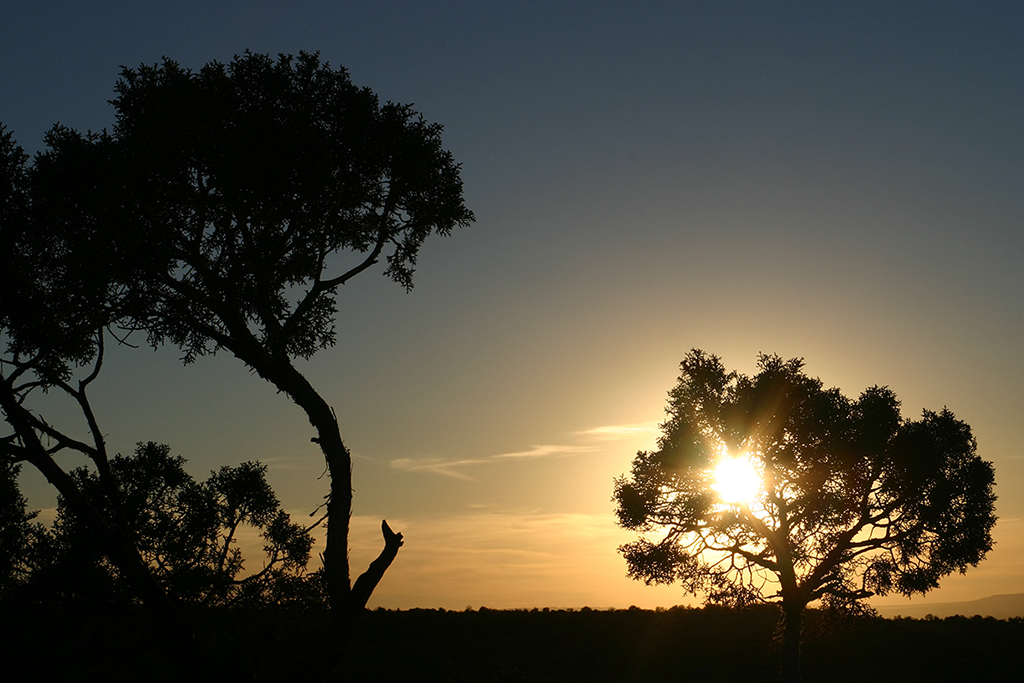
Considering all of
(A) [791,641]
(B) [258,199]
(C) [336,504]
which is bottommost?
(A) [791,641]

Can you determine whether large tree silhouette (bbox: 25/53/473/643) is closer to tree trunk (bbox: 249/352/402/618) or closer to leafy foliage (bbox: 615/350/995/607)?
tree trunk (bbox: 249/352/402/618)

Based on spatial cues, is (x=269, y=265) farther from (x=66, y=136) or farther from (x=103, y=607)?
(x=103, y=607)

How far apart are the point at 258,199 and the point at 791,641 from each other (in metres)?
31.8

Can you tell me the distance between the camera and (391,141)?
1536 centimetres

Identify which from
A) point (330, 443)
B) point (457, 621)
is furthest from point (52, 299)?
point (457, 621)

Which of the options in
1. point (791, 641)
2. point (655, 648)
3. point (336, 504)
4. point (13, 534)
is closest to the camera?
point (336, 504)

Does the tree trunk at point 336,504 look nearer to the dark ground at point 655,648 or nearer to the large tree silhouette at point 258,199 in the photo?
the large tree silhouette at point 258,199

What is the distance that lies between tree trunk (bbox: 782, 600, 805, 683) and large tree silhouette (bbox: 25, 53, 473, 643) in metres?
28.5

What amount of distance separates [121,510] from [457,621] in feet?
172

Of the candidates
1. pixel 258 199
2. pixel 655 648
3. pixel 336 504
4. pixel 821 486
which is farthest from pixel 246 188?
Result: pixel 655 648

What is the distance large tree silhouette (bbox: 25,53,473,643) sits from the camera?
12945 millimetres

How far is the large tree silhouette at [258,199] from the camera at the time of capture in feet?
42.5

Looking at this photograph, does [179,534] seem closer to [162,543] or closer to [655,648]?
[162,543]

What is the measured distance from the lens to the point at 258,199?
1405 cm
